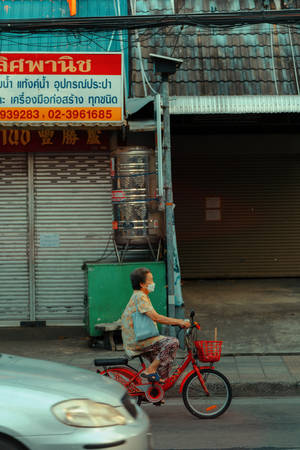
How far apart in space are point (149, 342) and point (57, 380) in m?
2.24

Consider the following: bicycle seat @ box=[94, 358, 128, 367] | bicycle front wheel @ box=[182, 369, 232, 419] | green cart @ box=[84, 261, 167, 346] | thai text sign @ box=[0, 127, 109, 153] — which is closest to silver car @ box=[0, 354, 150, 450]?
bicycle seat @ box=[94, 358, 128, 367]

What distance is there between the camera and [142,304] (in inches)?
260

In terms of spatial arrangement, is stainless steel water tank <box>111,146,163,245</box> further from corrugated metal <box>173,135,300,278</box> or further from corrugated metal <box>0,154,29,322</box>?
corrugated metal <box>173,135,300,278</box>

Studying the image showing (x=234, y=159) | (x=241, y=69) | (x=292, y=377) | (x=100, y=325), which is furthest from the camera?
(x=234, y=159)

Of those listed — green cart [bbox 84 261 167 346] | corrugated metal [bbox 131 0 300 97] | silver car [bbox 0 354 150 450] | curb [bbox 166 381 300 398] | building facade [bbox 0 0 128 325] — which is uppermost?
corrugated metal [bbox 131 0 300 97]

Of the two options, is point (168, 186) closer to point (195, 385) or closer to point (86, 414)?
point (195, 385)

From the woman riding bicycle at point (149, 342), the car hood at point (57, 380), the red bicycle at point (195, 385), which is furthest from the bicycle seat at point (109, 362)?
the car hood at point (57, 380)

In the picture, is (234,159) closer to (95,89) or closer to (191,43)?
(191,43)

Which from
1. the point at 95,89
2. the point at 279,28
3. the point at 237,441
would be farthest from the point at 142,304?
the point at 279,28

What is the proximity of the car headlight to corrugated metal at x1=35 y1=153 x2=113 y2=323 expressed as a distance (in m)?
7.10

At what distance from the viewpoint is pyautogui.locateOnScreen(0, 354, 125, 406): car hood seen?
14.1 feet

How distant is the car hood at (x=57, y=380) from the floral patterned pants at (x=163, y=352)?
1651 millimetres

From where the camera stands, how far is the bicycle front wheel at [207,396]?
6621 millimetres

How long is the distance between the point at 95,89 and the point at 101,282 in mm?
3047
